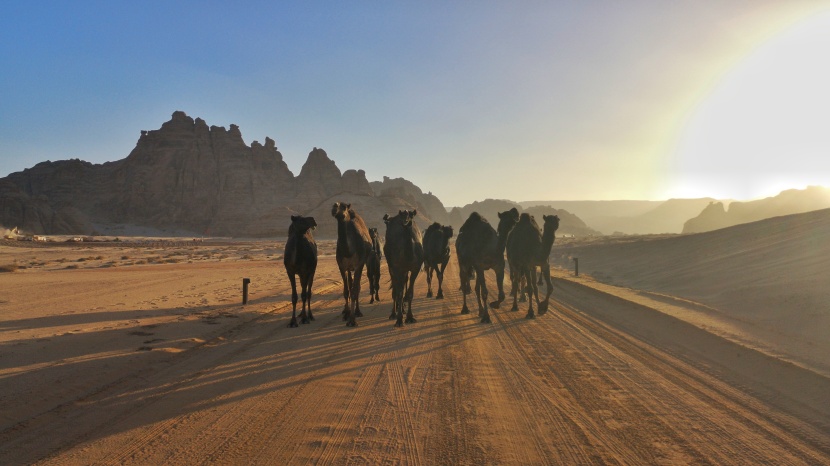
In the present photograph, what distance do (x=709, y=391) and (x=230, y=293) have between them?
702 inches

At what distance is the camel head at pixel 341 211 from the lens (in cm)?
1275

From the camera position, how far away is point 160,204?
499 ft

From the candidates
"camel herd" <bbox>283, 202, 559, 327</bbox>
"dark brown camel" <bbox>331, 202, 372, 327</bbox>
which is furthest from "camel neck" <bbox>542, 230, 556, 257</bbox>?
"dark brown camel" <bbox>331, 202, 372, 327</bbox>

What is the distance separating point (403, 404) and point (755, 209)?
442ft

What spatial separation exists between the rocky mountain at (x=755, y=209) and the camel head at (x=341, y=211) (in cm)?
11505

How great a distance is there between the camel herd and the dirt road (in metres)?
2.18

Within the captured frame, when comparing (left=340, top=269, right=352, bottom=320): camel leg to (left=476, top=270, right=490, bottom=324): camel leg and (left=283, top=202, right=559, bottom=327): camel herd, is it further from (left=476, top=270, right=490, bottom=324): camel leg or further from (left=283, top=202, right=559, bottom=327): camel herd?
(left=476, top=270, right=490, bottom=324): camel leg

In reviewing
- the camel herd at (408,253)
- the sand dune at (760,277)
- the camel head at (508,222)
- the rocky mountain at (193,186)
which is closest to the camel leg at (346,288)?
the camel herd at (408,253)

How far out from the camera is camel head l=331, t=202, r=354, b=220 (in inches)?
502

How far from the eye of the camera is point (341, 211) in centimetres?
1298

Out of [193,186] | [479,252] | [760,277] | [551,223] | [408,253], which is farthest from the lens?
[193,186]

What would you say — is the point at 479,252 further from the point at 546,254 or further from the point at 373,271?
the point at 373,271

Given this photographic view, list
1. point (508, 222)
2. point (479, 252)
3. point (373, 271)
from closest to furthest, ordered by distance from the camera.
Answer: point (479, 252) → point (508, 222) → point (373, 271)

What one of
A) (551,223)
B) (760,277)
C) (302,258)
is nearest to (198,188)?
(302,258)
